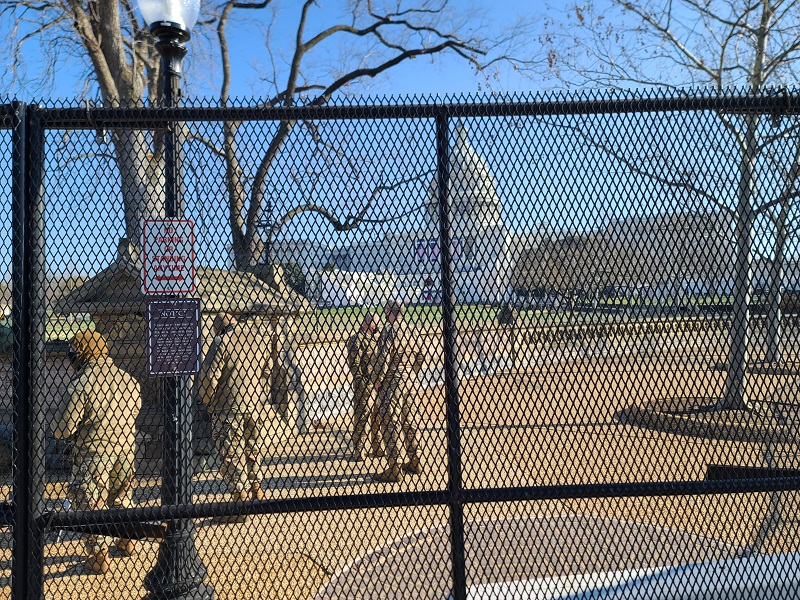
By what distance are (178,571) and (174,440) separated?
29.7 inches

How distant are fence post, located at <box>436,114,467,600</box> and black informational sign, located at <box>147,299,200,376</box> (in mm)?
1184

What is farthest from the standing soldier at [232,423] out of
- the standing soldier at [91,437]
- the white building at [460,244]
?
the white building at [460,244]

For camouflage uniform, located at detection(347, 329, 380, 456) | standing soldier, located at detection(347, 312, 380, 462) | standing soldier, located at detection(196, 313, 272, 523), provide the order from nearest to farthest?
standing soldier, located at detection(347, 312, 380, 462)
camouflage uniform, located at detection(347, 329, 380, 456)
standing soldier, located at detection(196, 313, 272, 523)

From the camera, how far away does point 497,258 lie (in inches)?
111

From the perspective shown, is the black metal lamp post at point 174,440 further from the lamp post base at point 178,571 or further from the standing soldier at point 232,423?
the standing soldier at point 232,423

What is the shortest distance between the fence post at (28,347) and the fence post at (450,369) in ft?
5.79

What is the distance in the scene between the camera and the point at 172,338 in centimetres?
281

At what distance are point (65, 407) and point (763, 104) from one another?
4826mm

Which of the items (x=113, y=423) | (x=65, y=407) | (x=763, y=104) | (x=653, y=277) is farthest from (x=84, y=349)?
(x=763, y=104)

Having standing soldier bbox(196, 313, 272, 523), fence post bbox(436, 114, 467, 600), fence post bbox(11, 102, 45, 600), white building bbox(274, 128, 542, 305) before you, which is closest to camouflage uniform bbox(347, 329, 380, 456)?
standing soldier bbox(196, 313, 272, 523)

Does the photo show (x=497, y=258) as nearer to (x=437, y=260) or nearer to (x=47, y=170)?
(x=437, y=260)

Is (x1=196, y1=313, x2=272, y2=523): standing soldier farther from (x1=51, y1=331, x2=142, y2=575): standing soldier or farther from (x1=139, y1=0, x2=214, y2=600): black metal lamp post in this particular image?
(x1=139, y1=0, x2=214, y2=600): black metal lamp post

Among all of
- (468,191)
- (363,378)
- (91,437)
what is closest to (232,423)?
(91,437)

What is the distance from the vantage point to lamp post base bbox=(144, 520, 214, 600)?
314cm
